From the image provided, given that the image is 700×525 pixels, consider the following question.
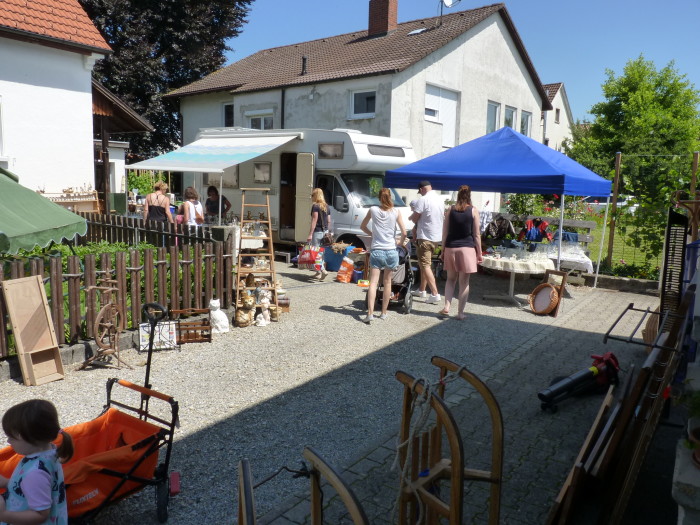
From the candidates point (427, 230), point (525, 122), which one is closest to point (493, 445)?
point (427, 230)

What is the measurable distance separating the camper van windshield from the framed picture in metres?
2.23

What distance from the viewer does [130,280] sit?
6.70 m

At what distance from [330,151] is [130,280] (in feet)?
22.9

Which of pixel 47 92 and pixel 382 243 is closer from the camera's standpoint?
pixel 382 243

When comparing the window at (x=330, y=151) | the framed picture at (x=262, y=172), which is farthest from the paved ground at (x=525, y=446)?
the framed picture at (x=262, y=172)

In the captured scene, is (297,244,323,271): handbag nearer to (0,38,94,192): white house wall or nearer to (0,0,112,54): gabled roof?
(0,38,94,192): white house wall

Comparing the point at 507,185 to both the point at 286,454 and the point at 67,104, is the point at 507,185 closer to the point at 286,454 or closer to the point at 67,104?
the point at 286,454

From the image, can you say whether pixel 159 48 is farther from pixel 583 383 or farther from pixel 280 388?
pixel 583 383

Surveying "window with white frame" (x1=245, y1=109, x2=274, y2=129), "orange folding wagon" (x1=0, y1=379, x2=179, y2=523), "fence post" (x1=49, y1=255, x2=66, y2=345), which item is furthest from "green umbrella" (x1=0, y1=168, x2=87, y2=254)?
"window with white frame" (x1=245, y1=109, x2=274, y2=129)

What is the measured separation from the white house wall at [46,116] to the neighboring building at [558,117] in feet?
90.2

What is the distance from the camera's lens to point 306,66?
765 inches

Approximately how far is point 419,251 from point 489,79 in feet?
41.8

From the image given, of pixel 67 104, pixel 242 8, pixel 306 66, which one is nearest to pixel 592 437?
pixel 67 104

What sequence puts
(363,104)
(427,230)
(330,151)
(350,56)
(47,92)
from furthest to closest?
(350,56) < (363,104) < (330,151) < (47,92) < (427,230)
